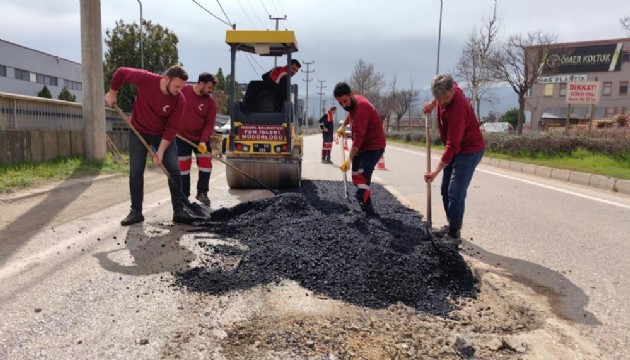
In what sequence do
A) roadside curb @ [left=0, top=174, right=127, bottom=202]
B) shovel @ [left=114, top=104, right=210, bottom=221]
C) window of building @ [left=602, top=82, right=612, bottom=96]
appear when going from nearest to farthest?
shovel @ [left=114, top=104, right=210, bottom=221], roadside curb @ [left=0, top=174, right=127, bottom=202], window of building @ [left=602, top=82, right=612, bottom=96]

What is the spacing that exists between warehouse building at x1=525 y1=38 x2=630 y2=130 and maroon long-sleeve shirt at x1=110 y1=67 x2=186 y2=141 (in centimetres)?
4810

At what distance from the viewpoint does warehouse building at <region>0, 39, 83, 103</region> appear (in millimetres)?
33906

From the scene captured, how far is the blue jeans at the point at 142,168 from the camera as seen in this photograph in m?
5.13

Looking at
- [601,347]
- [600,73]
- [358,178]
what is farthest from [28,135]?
[600,73]

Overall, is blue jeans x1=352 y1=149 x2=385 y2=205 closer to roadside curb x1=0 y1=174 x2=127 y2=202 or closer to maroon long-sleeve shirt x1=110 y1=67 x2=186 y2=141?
maroon long-sleeve shirt x1=110 y1=67 x2=186 y2=141

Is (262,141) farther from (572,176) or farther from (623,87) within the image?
(623,87)

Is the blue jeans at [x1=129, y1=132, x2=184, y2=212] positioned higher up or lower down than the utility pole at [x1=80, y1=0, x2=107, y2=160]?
lower down

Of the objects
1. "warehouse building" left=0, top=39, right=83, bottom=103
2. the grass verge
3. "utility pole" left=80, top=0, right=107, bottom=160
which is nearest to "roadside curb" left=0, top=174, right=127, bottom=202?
Answer: the grass verge

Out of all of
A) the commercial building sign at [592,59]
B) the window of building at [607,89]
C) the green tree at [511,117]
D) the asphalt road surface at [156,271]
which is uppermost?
the commercial building sign at [592,59]

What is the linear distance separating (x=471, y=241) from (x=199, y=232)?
2903 millimetres

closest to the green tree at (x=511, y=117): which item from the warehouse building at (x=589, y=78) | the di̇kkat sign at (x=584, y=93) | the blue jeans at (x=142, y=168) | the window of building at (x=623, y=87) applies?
the warehouse building at (x=589, y=78)

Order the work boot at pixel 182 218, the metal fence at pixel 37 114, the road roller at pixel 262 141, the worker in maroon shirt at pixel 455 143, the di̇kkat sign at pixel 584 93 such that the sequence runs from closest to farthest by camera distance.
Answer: the worker in maroon shirt at pixel 455 143
the work boot at pixel 182 218
the road roller at pixel 262 141
the metal fence at pixel 37 114
the di̇kkat sign at pixel 584 93

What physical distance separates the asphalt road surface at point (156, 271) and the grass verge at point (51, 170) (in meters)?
0.41

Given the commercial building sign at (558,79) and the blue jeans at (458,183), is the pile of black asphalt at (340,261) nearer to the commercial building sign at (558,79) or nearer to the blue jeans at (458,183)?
the blue jeans at (458,183)
